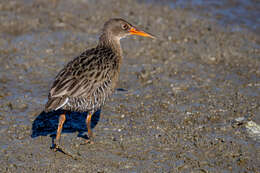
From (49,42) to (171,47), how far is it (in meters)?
2.58

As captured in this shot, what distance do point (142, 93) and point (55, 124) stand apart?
169 cm

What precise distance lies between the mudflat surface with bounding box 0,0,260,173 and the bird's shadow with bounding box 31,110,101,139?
16mm

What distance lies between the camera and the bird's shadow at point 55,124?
261 inches

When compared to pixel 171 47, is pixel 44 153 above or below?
below

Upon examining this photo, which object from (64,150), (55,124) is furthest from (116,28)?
(64,150)

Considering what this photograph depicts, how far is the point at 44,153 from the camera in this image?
240 inches

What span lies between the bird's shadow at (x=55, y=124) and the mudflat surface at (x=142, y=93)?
0.6 inches

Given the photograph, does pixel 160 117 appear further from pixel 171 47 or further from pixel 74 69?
pixel 171 47

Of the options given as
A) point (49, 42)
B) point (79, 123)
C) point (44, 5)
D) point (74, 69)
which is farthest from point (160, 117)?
point (44, 5)

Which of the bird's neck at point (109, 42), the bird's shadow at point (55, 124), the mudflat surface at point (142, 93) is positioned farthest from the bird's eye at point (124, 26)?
the bird's shadow at point (55, 124)

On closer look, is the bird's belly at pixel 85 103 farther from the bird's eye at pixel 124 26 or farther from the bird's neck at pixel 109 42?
the bird's eye at pixel 124 26

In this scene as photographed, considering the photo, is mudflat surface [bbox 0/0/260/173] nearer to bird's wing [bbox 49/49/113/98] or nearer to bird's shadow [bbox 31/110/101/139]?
bird's shadow [bbox 31/110/101/139]

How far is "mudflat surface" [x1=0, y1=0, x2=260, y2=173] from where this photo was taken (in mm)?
5992

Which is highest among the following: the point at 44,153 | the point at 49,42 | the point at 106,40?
the point at 106,40
